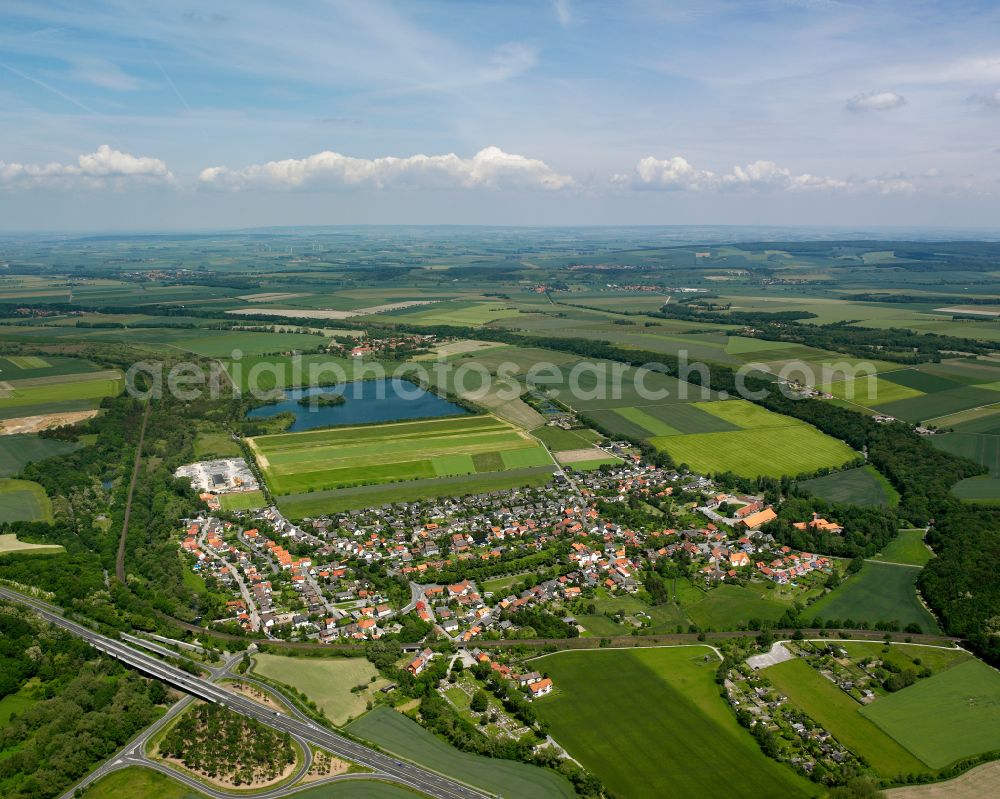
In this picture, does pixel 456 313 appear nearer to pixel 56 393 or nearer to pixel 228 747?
pixel 56 393

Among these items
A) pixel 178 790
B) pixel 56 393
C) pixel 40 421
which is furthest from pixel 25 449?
pixel 178 790

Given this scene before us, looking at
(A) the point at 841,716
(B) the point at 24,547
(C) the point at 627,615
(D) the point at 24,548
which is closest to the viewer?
(A) the point at 841,716

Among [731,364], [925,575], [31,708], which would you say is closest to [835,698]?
[925,575]

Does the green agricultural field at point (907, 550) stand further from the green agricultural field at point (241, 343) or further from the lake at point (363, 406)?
the green agricultural field at point (241, 343)

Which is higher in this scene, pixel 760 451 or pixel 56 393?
pixel 56 393

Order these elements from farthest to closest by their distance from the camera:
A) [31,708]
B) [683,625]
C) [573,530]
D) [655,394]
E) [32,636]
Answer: [655,394] < [573,530] < [683,625] < [32,636] < [31,708]

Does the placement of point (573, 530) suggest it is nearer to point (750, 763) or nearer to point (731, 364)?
point (750, 763)

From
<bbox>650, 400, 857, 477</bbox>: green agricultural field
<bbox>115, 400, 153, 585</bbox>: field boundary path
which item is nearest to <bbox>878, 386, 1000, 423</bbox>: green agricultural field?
<bbox>650, 400, 857, 477</bbox>: green agricultural field
